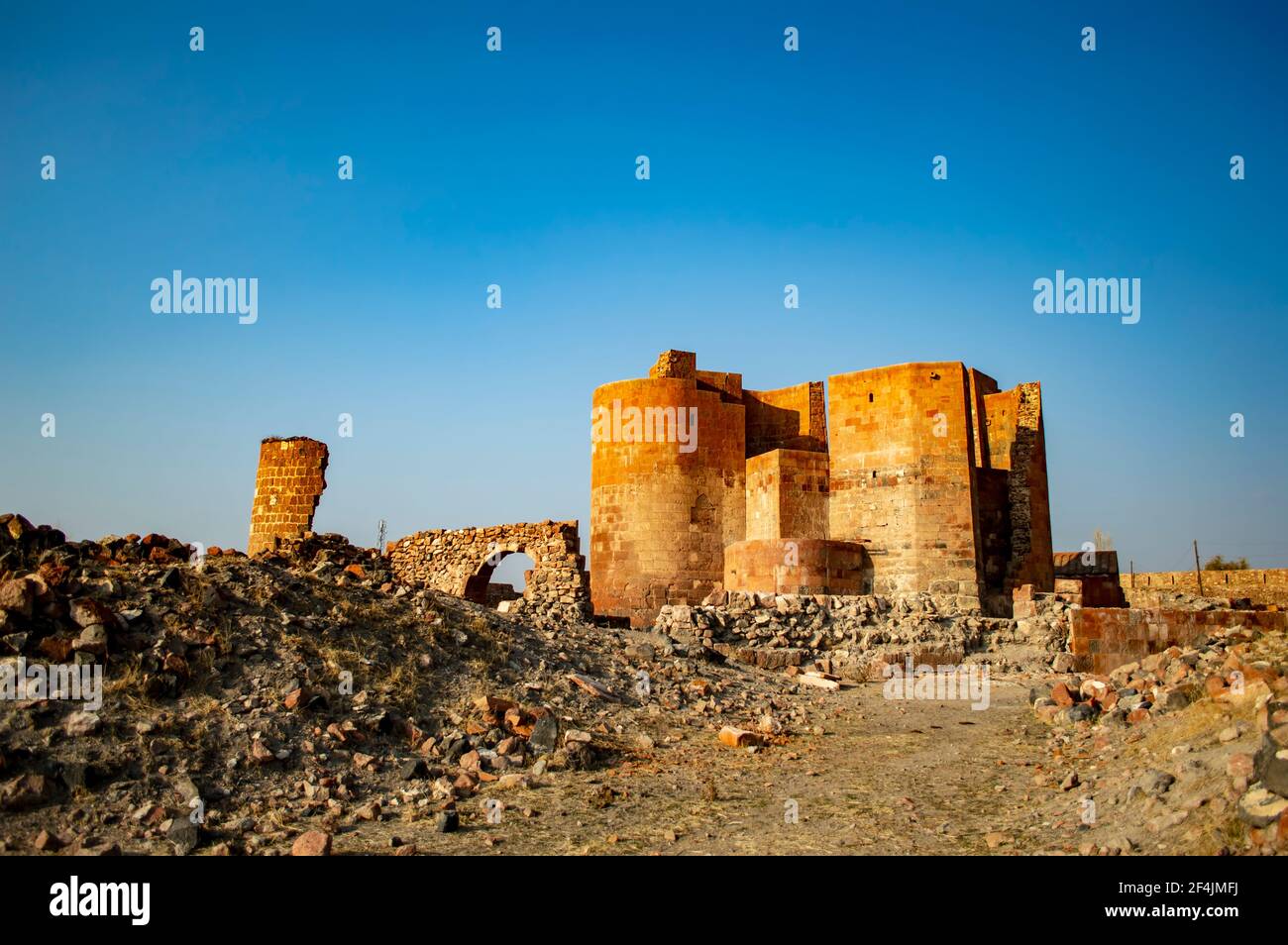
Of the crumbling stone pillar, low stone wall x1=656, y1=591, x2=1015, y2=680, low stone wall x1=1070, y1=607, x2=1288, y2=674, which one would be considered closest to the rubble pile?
low stone wall x1=1070, y1=607, x2=1288, y2=674

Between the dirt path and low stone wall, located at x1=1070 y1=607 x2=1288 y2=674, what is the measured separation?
2.56m

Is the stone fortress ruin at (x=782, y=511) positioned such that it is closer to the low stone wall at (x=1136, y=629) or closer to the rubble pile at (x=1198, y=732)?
the low stone wall at (x=1136, y=629)

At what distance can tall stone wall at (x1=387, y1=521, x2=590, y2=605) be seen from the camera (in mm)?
17656

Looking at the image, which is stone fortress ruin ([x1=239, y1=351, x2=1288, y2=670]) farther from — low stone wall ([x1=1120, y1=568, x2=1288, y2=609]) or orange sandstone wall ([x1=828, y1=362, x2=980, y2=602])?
low stone wall ([x1=1120, y1=568, x2=1288, y2=609])

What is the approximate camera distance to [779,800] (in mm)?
7328

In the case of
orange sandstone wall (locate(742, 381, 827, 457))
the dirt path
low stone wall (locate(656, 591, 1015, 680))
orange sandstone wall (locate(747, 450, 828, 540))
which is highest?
orange sandstone wall (locate(742, 381, 827, 457))

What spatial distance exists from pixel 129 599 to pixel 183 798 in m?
2.85

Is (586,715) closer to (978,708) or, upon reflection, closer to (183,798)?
(183,798)

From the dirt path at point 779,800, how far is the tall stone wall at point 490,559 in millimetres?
7566

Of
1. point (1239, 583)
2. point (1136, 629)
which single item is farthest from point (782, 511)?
point (1239, 583)

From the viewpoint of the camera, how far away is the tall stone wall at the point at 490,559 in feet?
57.9

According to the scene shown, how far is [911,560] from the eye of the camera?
1717cm

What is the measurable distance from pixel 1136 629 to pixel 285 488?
14.7 metres
